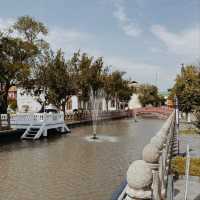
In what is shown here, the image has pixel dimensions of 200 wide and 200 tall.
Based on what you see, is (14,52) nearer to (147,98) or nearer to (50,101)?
(50,101)

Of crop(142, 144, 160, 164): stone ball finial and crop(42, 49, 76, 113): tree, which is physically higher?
crop(42, 49, 76, 113): tree

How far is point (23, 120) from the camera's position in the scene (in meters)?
20.8

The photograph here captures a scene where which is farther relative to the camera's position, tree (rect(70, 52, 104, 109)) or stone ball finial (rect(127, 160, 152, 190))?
tree (rect(70, 52, 104, 109))

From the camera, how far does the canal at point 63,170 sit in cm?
Result: 789

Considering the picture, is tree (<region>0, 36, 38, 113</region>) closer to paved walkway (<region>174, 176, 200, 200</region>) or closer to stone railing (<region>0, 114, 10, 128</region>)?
stone railing (<region>0, 114, 10, 128</region>)

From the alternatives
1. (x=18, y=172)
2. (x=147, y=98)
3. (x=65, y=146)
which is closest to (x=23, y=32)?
(x=65, y=146)

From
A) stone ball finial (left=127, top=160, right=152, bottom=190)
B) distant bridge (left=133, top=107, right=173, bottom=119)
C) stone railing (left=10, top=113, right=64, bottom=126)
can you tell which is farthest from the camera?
distant bridge (left=133, top=107, right=173, bottom=119)

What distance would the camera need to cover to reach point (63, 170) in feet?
34.2

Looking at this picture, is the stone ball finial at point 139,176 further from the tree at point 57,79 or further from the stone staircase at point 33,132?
the tree at point 57,79

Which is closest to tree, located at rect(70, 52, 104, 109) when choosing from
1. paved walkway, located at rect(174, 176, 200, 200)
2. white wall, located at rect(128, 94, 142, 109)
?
paved walkway, located at rect(174, 176, 200, 200)

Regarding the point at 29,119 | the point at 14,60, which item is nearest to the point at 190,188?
the point at 29,119

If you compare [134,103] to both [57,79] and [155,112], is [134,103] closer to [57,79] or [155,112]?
[155,112]

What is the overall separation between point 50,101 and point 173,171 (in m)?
24.6

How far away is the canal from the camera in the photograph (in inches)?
311
